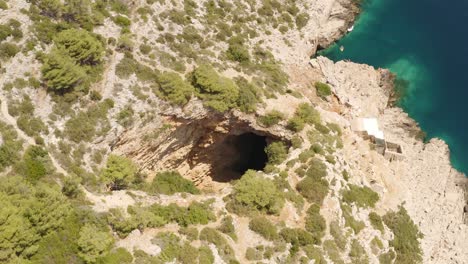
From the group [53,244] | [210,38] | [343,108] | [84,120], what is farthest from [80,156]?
[343,108]

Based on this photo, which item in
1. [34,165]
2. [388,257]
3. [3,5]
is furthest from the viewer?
[388,257]

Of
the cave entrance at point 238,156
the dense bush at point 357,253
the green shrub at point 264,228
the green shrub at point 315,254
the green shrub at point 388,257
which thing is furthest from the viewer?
the cave entrance at point 238,156

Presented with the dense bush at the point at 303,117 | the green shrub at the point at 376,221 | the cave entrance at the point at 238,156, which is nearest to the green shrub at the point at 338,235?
the green shrub at the point at 376,221

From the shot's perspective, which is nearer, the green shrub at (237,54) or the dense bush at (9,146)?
the dense bush at (9,146)

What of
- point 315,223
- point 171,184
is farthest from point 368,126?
point 171,184

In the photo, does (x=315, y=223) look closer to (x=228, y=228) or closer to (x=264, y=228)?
(x=264, y=228)

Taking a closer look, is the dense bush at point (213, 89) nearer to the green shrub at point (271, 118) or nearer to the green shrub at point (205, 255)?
the green shrub at point (271, 118)
